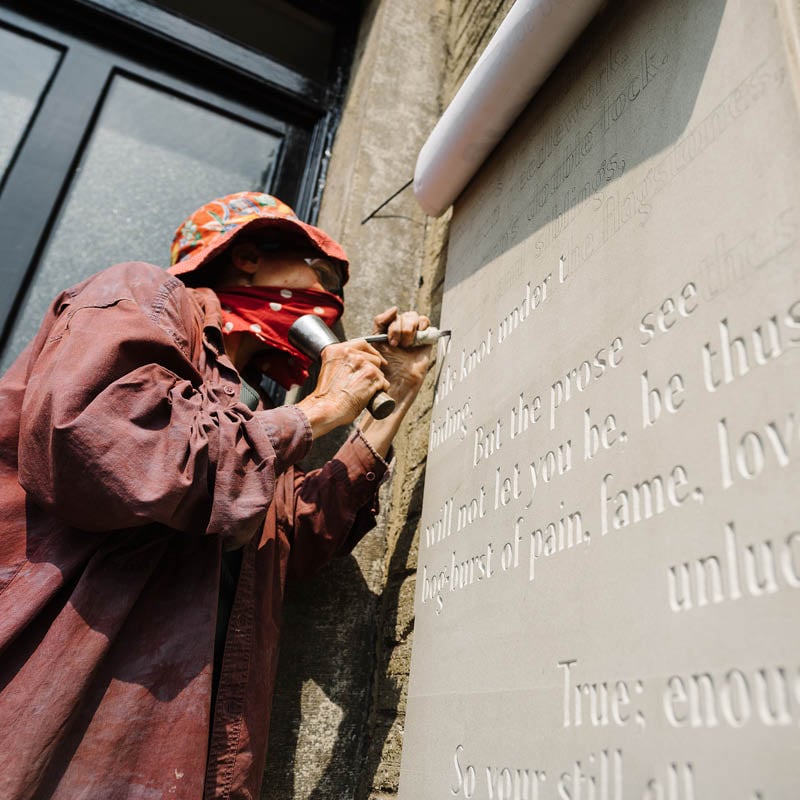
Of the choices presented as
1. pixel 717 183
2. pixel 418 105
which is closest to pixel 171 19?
pixel 418 105

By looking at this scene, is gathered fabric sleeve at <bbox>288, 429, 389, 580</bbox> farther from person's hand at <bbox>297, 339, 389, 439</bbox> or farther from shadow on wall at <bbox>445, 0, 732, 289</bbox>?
shadow on wall at <bbox>445, 0, 732, 289</bbox>

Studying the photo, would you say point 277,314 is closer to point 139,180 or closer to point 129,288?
point 129,288

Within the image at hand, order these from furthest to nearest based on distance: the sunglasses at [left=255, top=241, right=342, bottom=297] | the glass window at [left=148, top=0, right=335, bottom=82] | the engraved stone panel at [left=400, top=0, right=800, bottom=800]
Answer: the glass window at [left=148, top=0, right=335, bottom=82] → the sunglasses at [left=255, top=241, right=342, bottom=297] → the engraved stone panel at [left=400, top=0, right=800, bottom=800]

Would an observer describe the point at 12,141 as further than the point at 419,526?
Yes

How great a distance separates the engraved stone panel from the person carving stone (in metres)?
0.38

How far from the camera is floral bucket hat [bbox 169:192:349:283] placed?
5.89ft

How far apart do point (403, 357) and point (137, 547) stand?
878mm

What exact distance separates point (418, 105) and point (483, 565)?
1985 mm

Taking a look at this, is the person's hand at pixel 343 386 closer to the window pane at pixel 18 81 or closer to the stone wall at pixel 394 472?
the stone wall at pixel 394 472

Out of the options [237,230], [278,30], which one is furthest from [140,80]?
[237,230]

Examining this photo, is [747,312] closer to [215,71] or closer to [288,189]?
[288,189]

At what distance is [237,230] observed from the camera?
1.82 metres

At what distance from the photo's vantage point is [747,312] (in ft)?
2.84

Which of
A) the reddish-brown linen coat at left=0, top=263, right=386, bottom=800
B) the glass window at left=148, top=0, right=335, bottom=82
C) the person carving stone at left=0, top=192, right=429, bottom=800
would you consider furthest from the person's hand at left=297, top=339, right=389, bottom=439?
the glass window at left=148, top=0, right=335, bottom=82
